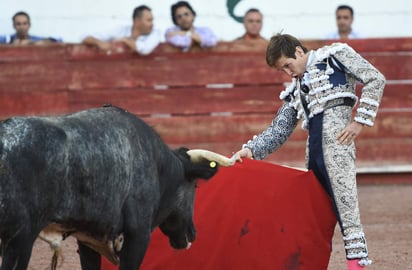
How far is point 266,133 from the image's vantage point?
4.64m

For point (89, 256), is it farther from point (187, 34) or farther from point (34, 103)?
point (34, 103)

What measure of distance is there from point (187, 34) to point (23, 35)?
1.29 m

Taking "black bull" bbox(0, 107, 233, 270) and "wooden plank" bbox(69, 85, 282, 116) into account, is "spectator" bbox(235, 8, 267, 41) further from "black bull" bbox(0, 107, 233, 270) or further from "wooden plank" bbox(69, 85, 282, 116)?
"black bull" bbox(0, 107, 233, 270)

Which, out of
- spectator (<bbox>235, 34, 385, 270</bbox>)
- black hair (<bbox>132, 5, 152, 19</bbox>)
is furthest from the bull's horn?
black hair (<bbox>132, 5, 152, 19</bbox>)

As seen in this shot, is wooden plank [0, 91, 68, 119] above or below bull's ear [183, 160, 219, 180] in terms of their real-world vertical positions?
below

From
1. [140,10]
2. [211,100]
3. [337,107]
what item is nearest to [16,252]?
[337,107]

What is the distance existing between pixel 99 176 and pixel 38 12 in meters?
5.28

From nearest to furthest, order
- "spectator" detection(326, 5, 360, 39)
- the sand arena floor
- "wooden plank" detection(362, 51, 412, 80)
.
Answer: the sand arena floor → "spectator" detection(326, 5, 360, 39) → "wooden plank" detection(362, 51, 412, 80)

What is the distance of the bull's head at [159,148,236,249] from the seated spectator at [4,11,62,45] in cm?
426

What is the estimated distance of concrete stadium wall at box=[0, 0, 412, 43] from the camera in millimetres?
8789

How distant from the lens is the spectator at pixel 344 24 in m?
8.33

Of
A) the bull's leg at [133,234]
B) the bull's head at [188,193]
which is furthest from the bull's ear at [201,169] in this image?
the bull's leg at [133,234]

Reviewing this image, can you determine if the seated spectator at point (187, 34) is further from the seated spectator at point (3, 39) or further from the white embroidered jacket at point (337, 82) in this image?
the white embroidered jacket at point (337, 82)

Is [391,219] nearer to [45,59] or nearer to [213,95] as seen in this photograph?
[213,95]
